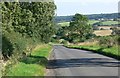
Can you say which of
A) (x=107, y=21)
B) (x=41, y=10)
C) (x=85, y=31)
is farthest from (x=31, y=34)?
(x=107, y=21)

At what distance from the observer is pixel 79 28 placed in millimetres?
157875

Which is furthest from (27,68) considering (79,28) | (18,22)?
(79,28)

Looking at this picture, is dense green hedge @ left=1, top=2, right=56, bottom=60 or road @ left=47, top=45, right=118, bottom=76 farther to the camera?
dense green hedge @ left=1, top=2, right=56, bottom=60

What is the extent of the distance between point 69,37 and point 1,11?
140231mm

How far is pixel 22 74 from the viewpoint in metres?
19.1

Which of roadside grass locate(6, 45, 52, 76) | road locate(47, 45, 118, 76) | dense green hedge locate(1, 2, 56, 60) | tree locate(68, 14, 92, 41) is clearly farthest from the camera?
tree locate(68, 14, 92, 41)

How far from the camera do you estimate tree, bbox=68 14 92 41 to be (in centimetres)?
15625

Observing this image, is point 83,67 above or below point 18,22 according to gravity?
below

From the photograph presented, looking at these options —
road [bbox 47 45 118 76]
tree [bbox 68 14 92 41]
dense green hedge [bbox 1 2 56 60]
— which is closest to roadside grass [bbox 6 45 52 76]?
road [bbox 47 45 118 76]

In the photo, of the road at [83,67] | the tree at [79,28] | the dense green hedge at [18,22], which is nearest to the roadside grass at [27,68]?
the road at [83,67]

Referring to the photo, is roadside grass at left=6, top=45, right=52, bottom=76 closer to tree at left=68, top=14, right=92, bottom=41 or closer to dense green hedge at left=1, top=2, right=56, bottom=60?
dense green hedge at left=1, top=2, right=56, bottom=60

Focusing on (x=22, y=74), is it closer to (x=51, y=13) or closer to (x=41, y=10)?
(x=41, y=10)

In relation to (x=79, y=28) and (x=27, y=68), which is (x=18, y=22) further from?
(x=79, y=28)

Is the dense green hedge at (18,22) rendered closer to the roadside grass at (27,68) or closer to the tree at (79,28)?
the roadside grass at (27,68)
